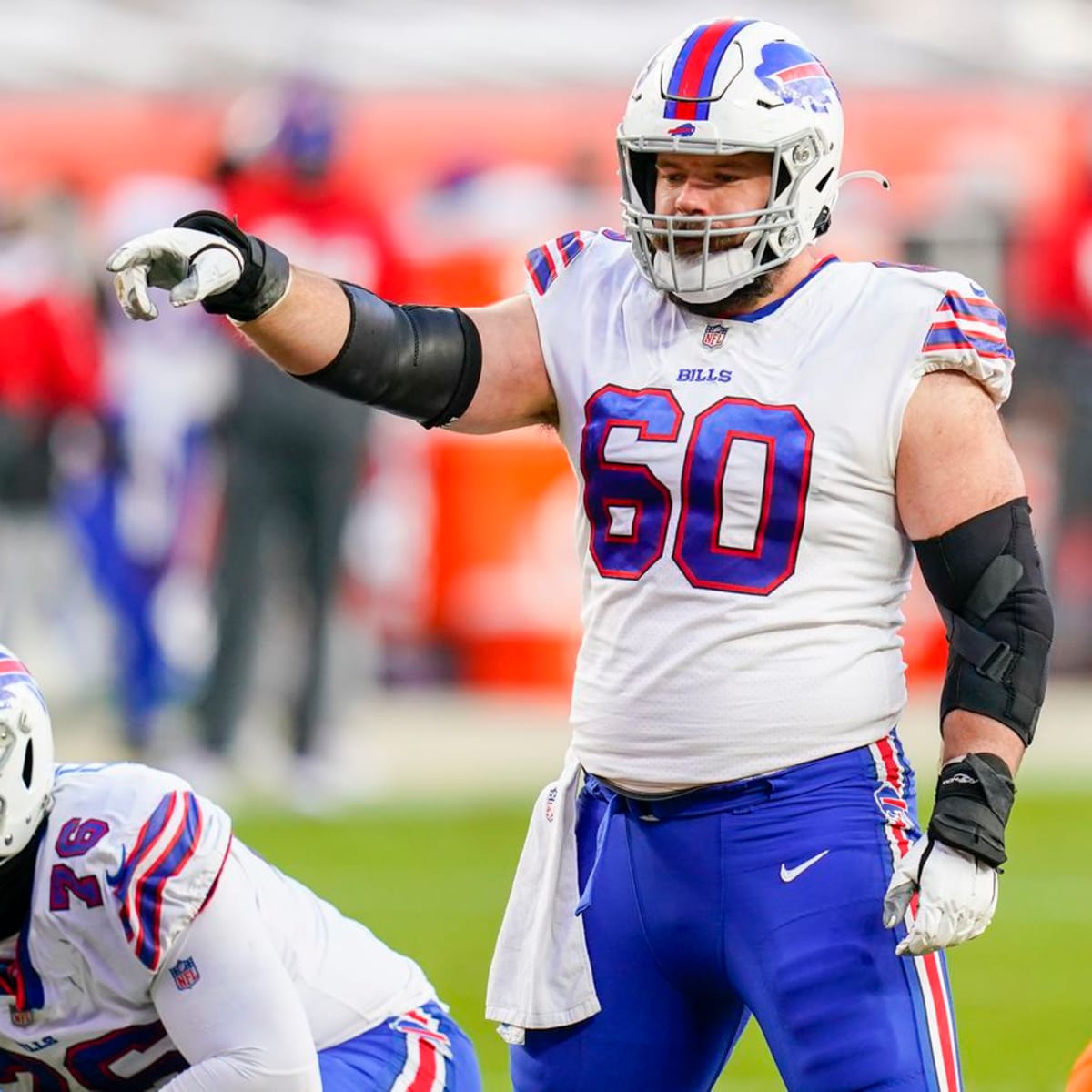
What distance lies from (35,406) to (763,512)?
241 inches

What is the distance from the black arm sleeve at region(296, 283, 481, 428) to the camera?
10.8ft

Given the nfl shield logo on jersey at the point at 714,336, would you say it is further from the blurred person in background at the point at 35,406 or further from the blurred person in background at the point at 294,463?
the blurred person in background at the point at 35,406

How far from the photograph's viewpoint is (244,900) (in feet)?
10.1

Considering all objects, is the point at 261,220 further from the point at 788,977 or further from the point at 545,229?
the point at 788,977

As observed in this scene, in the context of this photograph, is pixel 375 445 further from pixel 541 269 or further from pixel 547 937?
pixel 547 937

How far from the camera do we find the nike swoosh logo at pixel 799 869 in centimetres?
314

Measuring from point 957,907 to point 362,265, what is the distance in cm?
518

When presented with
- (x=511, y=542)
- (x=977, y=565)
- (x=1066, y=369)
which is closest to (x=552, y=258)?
(x=977, y=565)

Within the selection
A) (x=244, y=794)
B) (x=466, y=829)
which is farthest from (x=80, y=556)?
(x=466, y=829)

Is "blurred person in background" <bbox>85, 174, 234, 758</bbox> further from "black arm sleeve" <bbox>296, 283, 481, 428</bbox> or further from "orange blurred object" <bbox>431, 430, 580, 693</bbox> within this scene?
"black arm sleeve" <bbox>296, 283, 481, 428</bbox>

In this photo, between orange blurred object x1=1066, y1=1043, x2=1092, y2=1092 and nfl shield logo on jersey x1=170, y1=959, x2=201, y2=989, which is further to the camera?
orange blurred object x1=1066, y1=1043, x2=1092, y2=1092

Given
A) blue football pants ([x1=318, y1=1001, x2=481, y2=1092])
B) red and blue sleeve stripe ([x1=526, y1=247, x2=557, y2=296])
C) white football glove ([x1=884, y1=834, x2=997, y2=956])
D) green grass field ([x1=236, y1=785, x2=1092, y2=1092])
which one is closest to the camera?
white football glove ([x1=884, y1=834, x2=997, y2=956])

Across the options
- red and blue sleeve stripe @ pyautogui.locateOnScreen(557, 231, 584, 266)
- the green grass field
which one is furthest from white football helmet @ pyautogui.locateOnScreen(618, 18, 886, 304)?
the green grass field

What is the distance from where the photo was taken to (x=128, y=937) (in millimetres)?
3031
